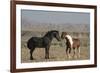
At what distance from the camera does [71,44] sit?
175 cm

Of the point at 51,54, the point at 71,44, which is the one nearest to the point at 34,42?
the point at 51,54

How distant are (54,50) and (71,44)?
17cm

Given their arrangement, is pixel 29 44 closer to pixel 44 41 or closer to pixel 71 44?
pixel 44 41

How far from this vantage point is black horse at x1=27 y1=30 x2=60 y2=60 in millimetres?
1636

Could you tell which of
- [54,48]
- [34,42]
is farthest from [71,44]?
[34,42]

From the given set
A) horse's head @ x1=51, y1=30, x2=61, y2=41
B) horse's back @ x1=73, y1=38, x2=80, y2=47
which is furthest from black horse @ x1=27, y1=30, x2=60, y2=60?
horse's back @ x1=73, y1=38, x2=80, y2=47

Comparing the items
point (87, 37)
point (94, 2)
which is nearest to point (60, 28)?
point (87, 37)

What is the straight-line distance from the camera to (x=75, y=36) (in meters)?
1.76

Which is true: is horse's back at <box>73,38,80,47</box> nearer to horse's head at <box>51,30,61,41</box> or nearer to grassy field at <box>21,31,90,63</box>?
grassy field at <box>21,31,90,63</box>

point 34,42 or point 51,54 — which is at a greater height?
point 34,42

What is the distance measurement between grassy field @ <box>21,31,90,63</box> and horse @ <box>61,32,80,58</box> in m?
0.03

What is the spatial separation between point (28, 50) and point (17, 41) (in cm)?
12

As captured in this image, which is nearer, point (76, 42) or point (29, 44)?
point (29, 44)

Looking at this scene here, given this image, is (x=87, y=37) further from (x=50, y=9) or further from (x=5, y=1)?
(x=5, y=1)
